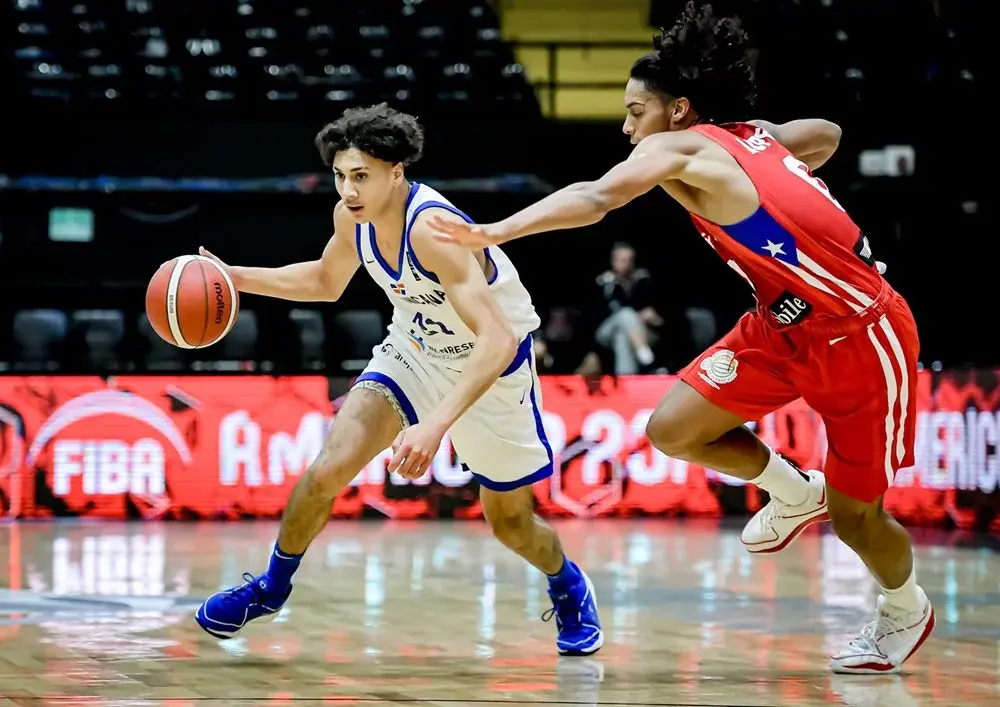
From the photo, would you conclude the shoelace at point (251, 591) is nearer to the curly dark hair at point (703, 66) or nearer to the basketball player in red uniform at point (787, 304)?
the basketball player in red uniform at point (787, 304)

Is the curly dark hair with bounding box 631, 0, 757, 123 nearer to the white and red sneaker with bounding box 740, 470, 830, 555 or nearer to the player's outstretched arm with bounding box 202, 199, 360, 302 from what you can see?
the player's outstretched arm with bounding box 202, 199, 360, 302

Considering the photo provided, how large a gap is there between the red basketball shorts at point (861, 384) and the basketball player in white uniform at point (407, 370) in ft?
3.13

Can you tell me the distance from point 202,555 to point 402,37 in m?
7.12

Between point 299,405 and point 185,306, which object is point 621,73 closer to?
point 299,405

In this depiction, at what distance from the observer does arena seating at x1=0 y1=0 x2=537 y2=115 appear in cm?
1341

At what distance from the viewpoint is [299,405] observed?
33.3ft

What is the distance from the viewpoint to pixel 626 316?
456 inches

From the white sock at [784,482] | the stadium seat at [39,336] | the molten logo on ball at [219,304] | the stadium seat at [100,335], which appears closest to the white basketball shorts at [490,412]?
the molten logo on ball at [219,304]

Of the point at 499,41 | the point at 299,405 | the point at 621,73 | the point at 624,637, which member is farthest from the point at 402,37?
the point at 624,637

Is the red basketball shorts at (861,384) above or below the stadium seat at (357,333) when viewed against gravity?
below

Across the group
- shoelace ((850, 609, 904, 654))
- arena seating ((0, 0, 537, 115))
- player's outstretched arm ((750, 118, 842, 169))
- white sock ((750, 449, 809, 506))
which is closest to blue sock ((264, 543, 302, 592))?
white sock ((750, 449, 809, 506))

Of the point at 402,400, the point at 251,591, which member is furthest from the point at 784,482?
the point at 251,591

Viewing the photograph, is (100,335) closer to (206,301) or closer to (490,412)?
(206,301)

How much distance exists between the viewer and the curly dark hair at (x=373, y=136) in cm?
525
